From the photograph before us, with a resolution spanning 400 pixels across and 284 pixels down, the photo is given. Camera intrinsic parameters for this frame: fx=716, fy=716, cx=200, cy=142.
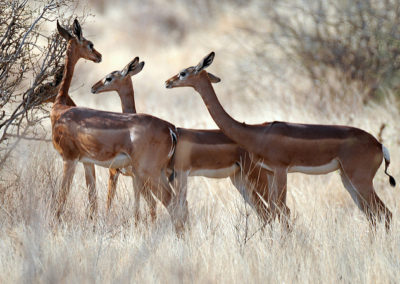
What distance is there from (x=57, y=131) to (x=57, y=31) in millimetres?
1135

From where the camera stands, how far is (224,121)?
6418mm

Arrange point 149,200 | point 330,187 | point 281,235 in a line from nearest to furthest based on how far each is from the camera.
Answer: point 281,235 < point 149,200 < point 330,187

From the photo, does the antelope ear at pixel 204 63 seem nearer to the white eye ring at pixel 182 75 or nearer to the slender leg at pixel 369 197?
the white eye ring at pixel 182 75

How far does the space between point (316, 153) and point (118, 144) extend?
1702 mm

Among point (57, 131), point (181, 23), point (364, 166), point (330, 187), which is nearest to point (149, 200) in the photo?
point (57, 131)

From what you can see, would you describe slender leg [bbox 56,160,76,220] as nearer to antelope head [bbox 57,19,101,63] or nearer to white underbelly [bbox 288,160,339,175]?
antelope head [bbox 57,19,101,63]

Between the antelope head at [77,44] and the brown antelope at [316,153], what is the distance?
4.57ft

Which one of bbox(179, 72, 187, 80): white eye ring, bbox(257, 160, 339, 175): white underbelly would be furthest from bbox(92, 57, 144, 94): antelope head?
bbox(257, 160, 339, 175): white underbelly

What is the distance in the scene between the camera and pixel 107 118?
6.02 metres

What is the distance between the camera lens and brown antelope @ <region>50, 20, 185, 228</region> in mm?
5938

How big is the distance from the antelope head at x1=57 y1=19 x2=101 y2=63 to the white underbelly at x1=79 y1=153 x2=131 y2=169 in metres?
1.06

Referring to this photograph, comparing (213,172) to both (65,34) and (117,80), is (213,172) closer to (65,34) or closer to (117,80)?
(117,80)

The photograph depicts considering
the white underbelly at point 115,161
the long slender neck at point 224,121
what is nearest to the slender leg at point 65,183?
the white underbelly at point 115,161

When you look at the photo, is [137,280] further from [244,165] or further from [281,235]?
[244,165]
